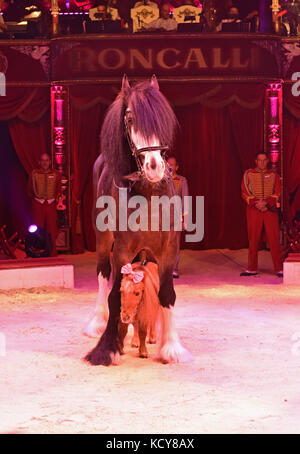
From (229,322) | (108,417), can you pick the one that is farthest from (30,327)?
(108,417)

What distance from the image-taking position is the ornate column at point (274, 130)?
12906mm

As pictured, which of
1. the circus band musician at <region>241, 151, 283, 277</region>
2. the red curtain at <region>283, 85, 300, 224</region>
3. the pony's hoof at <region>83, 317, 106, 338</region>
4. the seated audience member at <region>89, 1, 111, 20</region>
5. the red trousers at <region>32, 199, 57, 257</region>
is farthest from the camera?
the seated audience member at <region>89, 1, 111, 20</region>

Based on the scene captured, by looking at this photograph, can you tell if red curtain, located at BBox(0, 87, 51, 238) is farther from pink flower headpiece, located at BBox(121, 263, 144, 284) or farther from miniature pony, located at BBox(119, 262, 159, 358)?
pink flower headpiece, located at BBox(121, 263, 144, 284)

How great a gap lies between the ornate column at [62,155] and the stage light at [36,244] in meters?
2.67

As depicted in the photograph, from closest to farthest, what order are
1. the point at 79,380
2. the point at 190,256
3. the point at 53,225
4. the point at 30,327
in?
the point at 79,380, the point at 30,327, the point at 53,225, the point at 190,256

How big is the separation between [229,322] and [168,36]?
21.0ft

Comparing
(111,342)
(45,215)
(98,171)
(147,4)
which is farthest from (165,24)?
(111,342)

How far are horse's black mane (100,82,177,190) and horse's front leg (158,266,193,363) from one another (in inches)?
32.8

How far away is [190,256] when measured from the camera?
13062mm

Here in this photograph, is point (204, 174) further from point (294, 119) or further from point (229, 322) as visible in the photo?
point (229, 322)

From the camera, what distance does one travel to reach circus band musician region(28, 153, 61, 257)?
1188 centimetres

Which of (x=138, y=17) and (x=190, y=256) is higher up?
(x=138, y=17)

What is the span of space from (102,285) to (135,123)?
193 centimetres

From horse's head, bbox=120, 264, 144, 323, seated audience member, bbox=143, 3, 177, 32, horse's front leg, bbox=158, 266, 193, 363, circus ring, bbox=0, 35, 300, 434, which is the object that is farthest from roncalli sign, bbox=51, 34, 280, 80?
horse's head, bbox=120, 264, 144, 323
